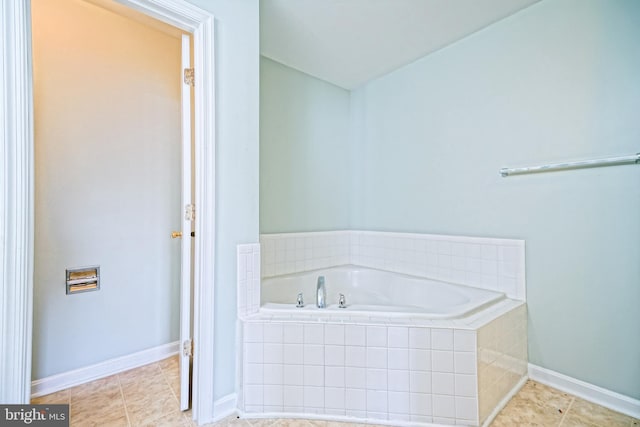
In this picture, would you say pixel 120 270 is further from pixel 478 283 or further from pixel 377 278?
pixel 478 283

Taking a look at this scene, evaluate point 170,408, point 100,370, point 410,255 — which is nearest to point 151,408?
point 170,408

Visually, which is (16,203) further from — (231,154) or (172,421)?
(172,421)

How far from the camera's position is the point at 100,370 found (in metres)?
1.84

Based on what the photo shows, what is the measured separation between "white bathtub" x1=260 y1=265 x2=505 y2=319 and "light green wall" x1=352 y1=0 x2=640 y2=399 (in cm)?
41

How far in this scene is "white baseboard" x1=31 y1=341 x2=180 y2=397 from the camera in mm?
1662

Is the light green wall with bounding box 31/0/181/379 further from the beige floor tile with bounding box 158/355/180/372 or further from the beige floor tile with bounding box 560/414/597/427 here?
the beige floor tile with bounding box 560/414/597/427

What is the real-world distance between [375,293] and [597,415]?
1426 mm

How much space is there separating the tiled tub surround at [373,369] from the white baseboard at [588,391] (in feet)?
1.49

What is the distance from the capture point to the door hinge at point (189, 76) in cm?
152

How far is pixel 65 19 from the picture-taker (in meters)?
1.73

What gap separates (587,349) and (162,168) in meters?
2.91

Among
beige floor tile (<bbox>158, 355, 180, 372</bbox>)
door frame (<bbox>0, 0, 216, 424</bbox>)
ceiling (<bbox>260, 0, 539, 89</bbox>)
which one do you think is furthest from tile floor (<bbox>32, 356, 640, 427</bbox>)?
ceiling (<bbox>260, 0, 539, 89</bbox>)

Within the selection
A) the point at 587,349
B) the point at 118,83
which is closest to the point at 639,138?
the point at 587,349

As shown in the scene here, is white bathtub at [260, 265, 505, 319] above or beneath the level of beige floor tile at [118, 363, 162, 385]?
above
